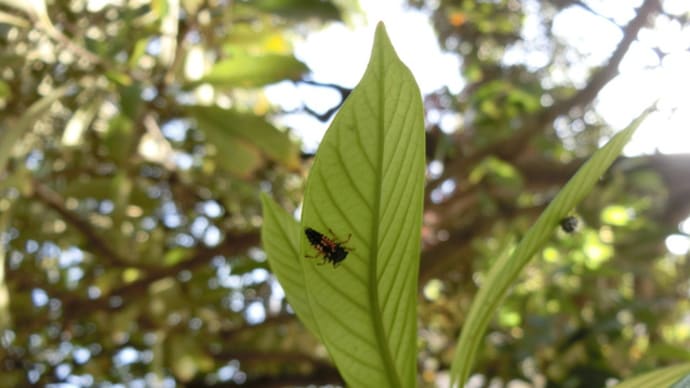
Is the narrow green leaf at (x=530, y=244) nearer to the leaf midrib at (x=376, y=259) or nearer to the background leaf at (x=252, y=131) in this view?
the leaf midrib at (x=376, y=259)

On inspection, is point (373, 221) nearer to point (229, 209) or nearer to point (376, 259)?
point (376, 259)

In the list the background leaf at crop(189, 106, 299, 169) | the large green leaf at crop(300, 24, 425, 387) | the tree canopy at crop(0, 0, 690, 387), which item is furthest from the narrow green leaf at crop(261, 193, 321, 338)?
the background leaf at crop(189, 106, 299, 169)

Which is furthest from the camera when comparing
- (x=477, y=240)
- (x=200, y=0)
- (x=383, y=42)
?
(x=477, y=240)

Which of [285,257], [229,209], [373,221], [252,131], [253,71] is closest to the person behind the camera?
[373,221]

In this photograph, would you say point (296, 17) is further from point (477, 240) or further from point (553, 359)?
point (553, 359)

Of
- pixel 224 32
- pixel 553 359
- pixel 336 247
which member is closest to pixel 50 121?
pixel 224 32

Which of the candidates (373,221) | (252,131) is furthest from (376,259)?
(252,131)
